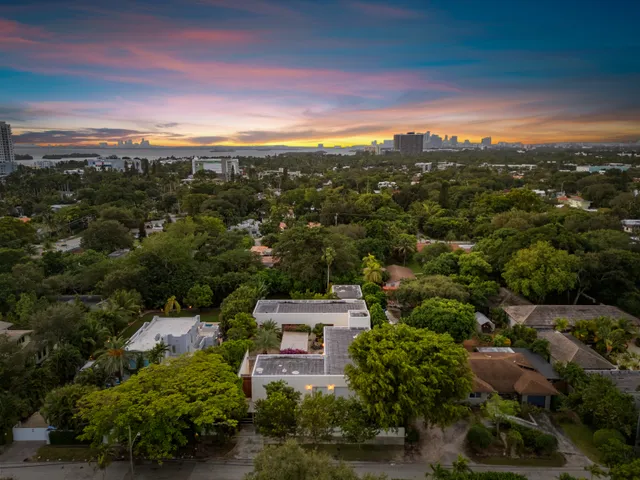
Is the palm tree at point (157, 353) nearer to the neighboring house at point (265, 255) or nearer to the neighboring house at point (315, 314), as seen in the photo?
the neighboring house at point (315, 314)

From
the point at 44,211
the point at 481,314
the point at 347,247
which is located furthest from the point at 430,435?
the point at 44,211

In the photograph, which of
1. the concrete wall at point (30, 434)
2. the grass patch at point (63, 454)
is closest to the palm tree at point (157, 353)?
the grass patch at point (63, 454)

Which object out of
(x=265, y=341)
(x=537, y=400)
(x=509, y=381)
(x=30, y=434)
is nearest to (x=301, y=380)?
(x=265, y=341)

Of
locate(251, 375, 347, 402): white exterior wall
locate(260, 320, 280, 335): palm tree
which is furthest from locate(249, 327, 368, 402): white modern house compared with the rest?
locate(260, 320, 280, 335): palm tree

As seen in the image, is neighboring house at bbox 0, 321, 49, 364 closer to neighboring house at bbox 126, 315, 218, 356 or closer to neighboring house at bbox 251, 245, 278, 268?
neighboring house at bbox 126, 315, 218, 356

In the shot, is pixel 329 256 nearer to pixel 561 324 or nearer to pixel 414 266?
pixel 414 266

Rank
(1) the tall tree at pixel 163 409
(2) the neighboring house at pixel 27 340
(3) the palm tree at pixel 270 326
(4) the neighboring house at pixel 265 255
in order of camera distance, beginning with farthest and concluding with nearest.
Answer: (4) the neighboring house at pixel 265 255, (3) the palm tree at pixel 270 326, (2) the neighboring house at pixel 27 340, (1) the tall tree at pixel 163 409
